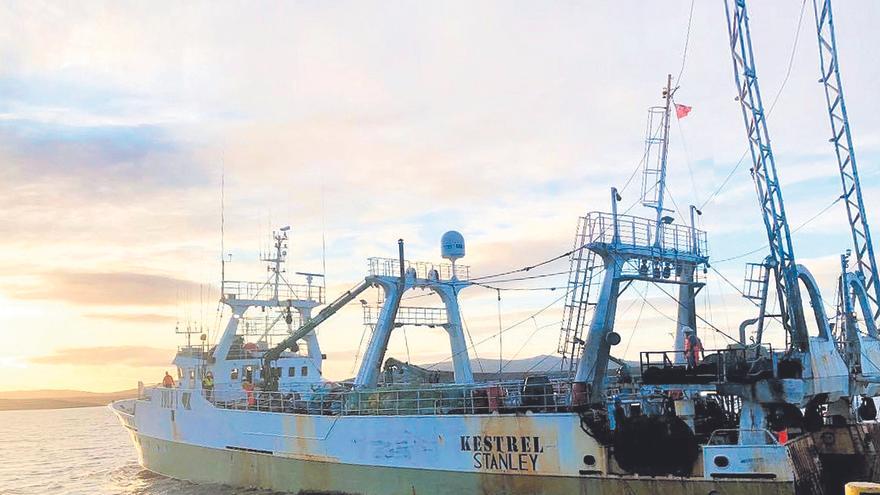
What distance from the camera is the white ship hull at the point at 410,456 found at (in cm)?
1805

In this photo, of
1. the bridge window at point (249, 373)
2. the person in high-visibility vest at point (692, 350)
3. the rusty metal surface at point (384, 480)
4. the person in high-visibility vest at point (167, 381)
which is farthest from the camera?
the person in high-visibility vest at point (167, 381)

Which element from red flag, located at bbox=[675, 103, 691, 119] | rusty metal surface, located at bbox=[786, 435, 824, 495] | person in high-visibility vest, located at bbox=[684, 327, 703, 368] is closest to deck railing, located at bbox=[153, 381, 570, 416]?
person in high-visibility vest, located at bbox=[684, 327, 703, 368]

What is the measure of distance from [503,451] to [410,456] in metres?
3.09

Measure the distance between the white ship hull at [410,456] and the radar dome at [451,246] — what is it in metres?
8.21

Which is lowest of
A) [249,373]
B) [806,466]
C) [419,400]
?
[806,466]

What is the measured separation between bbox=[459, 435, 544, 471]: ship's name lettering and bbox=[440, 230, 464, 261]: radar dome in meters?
9.52

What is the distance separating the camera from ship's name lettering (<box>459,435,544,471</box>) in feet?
62.0

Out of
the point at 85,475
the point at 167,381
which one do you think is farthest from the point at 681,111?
the point at 85,475

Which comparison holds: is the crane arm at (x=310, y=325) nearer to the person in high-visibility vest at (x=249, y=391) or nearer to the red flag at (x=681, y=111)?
the person in high-visibility vest at (x=249, y=391)

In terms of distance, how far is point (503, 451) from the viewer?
19328 millimetres

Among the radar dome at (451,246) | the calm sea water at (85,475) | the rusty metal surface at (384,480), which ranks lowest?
the calm sea water at (85,475)

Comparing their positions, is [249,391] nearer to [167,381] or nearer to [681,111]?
[167,381]

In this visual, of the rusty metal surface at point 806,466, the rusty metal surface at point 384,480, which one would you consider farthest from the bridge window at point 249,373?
the rusty metal surface at point 806,466

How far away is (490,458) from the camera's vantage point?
19562 mm
